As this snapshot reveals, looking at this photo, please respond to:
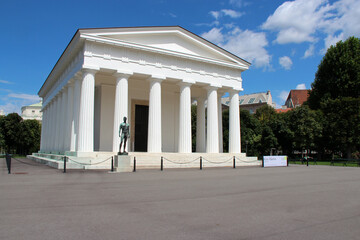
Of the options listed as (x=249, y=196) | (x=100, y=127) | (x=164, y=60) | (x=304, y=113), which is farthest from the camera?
(x=304, y=113)

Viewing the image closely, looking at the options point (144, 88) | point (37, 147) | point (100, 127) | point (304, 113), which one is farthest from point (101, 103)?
point (37, 147)

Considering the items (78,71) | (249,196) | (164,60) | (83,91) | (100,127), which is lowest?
(249,196)

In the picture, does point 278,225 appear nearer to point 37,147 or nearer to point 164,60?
point 164,60

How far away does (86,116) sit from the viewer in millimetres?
25156

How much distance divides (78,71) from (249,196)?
21.6 metres

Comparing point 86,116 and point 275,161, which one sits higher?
point 86,116

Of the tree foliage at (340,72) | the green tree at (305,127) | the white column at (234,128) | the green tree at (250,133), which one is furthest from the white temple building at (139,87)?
the tree foliage at (340,72)

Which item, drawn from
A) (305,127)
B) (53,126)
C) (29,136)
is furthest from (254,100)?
(53,126)

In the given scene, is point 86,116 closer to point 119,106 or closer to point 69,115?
point 119,106

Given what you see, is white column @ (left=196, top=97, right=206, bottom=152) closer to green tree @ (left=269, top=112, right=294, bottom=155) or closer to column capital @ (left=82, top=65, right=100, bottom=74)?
column capital @ (left=82, top=65, right=100, bottom=74)

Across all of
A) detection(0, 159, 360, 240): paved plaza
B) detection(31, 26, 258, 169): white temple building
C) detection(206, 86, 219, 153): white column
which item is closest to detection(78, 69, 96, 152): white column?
detection(31, 26, 258, 169): white temple building

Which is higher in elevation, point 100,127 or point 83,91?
point 83,91

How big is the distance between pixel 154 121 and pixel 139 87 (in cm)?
902

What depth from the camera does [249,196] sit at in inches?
384
